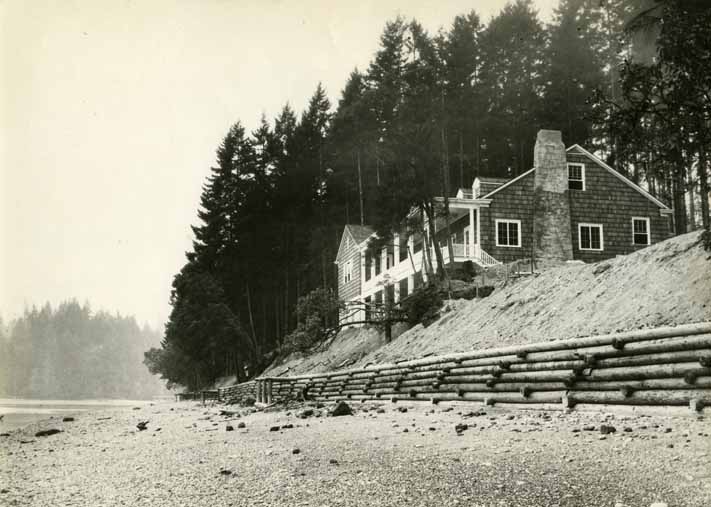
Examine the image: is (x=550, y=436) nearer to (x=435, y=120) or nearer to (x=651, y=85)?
(x=651, y=85)

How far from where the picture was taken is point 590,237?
104 feet

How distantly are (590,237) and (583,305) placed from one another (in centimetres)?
1703

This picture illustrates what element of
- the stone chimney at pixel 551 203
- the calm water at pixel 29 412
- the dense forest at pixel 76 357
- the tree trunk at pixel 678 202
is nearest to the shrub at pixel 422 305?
the stone chimney at pixel 551 203

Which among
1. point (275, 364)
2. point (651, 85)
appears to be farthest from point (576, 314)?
point (275, 364)

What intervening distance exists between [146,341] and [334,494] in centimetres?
18226

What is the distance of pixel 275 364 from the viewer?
134ft

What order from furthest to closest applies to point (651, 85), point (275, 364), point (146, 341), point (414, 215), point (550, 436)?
point (146, 341) < point (275, 364) < point (414, 215) < point (651, 85) < point (550, 436)

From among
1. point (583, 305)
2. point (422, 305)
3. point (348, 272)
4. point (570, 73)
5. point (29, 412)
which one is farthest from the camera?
point (348, 272)

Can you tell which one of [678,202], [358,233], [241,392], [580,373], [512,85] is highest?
[512,85]

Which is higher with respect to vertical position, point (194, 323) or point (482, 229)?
point (482, 229)

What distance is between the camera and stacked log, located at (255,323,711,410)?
28.6 feet

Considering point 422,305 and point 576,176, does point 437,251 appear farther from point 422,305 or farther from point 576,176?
point 576,176

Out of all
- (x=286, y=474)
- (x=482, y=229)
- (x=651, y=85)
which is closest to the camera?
(x=286, y=474)

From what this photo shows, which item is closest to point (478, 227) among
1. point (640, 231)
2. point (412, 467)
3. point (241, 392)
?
point (640, 231)
